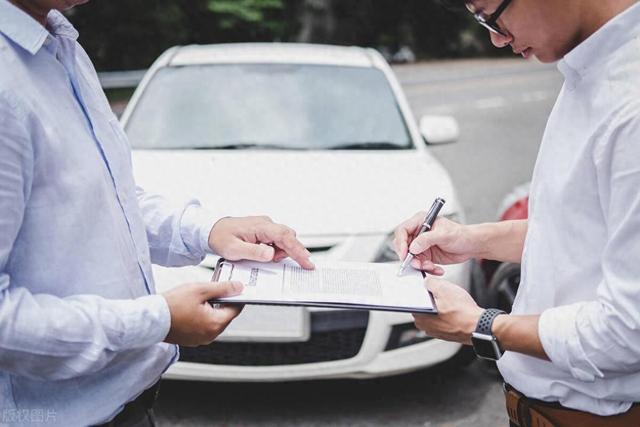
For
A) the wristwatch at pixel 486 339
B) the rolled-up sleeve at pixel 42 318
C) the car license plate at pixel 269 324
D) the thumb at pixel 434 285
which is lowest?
the car license plate at pixel 269 324

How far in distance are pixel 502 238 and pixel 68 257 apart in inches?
42.8

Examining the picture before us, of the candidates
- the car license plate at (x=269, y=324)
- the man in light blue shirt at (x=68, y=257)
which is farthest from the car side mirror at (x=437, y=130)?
the man in light blue shirt at (x=68, y=257)

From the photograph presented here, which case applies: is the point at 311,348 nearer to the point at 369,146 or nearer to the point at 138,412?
the point at 369,146

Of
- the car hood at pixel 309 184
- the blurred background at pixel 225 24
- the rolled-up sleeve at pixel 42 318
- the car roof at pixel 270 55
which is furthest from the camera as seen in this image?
the blurred background at pixel 225 24

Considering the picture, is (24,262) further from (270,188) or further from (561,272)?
(270,188)

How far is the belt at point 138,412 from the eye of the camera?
168cm

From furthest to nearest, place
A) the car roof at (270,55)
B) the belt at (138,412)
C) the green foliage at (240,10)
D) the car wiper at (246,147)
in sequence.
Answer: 1. the green foliage at (240,10)
2. the car roof at (270,55)
3. the car wiper at (246,147)
4. the belt at (138,412)

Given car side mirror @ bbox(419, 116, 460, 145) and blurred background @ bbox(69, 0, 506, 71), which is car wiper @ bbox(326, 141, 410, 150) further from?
blurred background @ bbox(69, 0, 506, 71)

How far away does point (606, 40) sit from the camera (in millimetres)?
1436

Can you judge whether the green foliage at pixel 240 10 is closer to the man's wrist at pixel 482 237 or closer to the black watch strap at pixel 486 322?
the man's wrist at pixel 482 237

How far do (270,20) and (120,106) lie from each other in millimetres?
9104

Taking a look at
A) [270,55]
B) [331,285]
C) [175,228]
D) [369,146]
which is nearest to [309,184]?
[369,146]

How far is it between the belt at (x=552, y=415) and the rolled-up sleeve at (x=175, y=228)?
85cm

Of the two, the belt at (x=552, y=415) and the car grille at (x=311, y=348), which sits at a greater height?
the belt at (x=552, y=415)
